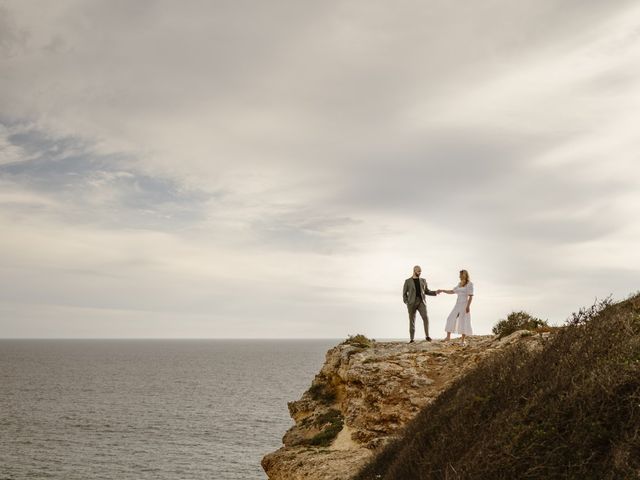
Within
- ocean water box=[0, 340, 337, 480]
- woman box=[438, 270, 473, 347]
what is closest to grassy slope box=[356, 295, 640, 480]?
woman box=[438, 270, 473, 347]

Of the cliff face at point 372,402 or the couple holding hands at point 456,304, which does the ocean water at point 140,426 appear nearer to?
the cliff face at point 372,402

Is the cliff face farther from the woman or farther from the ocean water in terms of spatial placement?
the ocean water

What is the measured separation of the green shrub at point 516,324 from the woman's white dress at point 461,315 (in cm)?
120

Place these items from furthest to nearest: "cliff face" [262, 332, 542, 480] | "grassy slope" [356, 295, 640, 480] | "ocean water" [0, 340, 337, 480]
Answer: "ocean water" [0, 340, 337, 480] → "cliff face" [262, 332, 542, 480] → "grassy slope" [356, 295, 640, 480]

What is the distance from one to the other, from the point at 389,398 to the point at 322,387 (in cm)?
689

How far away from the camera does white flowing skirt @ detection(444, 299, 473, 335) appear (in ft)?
68.6

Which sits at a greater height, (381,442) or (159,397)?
(381,442)

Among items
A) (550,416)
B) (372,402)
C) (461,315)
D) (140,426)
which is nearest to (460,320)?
(461,315)

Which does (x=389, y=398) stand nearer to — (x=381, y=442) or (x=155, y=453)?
(x=381, y=442)

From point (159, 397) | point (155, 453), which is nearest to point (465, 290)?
point (155, 453)

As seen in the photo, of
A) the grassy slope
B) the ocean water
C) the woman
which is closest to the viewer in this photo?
the grassy slope

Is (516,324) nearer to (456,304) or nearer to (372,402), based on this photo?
(456,304)

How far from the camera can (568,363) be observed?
A: 10.1 m

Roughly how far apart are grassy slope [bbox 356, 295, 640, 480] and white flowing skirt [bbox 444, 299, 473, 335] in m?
7.96
